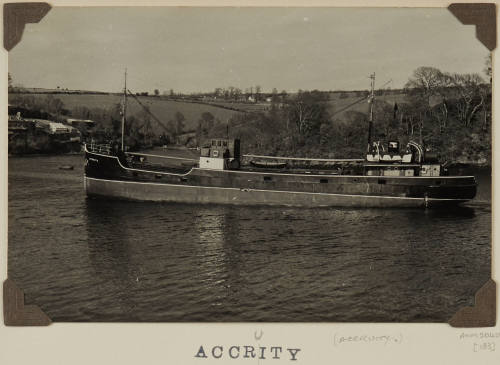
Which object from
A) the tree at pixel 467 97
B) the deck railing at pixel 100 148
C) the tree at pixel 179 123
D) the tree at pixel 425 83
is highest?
the tree at pixel 425 83

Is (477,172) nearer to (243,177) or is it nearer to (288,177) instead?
(288,177)

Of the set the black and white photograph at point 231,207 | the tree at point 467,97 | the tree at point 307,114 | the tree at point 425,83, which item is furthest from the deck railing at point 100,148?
the tree at point 467,97

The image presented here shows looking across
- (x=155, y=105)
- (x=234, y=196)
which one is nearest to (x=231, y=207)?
(x=234, y=196)

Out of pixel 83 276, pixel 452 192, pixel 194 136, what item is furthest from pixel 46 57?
pixel 194 136

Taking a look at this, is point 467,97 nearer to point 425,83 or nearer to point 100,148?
point 425,83

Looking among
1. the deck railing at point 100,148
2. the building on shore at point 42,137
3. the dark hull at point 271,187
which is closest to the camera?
the building on shore at point 42,137

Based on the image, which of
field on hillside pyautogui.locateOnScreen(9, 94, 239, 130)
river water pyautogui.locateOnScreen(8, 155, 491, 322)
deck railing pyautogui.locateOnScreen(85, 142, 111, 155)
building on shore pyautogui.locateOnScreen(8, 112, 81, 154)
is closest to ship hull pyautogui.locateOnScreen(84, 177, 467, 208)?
river water pyautogui.locateOnScreen(8, 155, 491, 322)

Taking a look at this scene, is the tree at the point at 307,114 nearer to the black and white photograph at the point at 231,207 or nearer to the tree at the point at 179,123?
the black and white photograph at the point at 231,207
